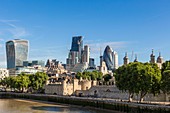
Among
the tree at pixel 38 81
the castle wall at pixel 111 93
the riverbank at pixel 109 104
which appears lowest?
the riverbank at pixel 109 104

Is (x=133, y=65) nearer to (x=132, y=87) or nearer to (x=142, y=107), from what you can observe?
(x=132, y=87)

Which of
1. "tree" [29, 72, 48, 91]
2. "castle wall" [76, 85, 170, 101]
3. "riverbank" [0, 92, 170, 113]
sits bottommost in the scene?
"riverbank" [0, 92, 170, 113]

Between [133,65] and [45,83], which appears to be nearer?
[133,65]

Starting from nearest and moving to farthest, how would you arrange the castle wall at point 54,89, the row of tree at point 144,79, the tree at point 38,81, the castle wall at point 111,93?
1. the row of tree at point 144,79
2. the castle wall at point 111,93
3. the castle wall at point 54,89
4. the tree at point 38,81

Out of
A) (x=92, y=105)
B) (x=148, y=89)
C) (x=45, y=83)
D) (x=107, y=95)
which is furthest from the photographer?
(x=45, y=83)

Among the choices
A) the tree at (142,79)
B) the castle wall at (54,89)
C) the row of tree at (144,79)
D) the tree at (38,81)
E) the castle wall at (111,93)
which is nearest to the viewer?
the row of tree at (144,79)

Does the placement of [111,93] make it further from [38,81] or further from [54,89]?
[38,81]

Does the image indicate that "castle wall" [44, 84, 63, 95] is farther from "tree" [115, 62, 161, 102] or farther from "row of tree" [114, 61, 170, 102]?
"row of tree" [114, 61, 170, 102]

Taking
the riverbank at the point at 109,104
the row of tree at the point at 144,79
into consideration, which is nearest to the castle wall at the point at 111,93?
the row of tree at the point at 144,79

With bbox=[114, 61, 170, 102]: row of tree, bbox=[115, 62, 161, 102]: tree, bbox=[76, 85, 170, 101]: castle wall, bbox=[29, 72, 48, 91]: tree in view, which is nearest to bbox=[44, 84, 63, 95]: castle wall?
bbox=[29, 72, 48, 91]: tree

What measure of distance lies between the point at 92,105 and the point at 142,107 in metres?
21.9

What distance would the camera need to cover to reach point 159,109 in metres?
59.0

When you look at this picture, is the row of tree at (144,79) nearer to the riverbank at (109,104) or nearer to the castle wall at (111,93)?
the riverbank at (109,104)

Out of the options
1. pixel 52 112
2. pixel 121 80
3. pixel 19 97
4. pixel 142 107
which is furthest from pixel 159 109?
pixel 19 97
